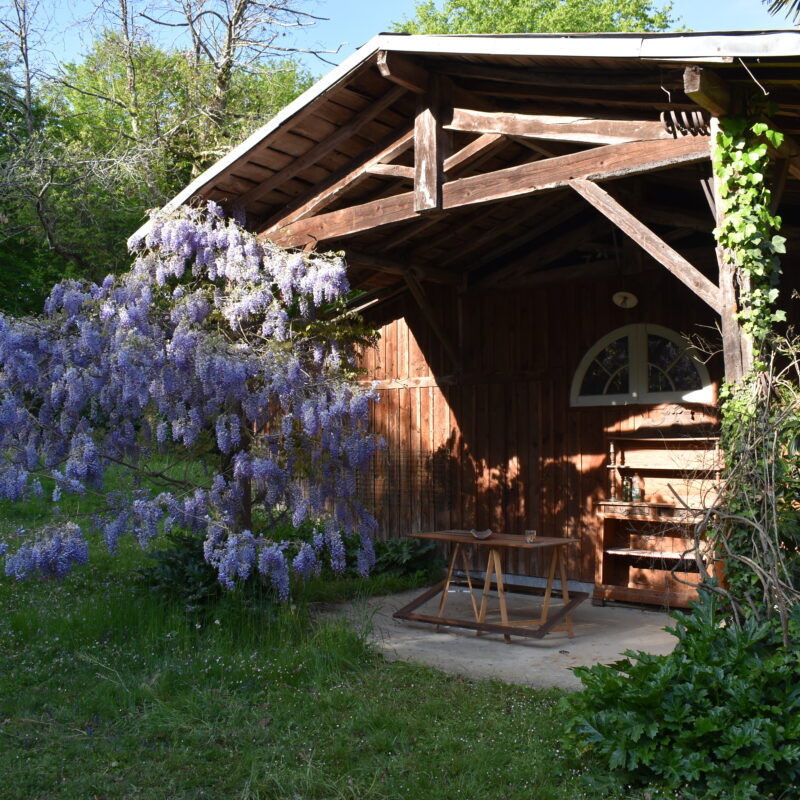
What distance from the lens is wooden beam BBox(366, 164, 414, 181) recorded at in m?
5.94

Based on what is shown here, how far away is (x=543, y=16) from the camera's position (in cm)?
2484

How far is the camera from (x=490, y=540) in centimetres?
584

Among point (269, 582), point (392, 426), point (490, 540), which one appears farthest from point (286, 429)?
point (392, 426)

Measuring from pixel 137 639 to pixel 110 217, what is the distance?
1087 centimetres

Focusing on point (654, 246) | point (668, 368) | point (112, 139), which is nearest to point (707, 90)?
point (654, 246)

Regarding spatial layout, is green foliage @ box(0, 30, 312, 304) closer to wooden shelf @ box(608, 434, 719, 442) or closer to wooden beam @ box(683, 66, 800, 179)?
wooden shelf @ box(608, 434, 719, 442)

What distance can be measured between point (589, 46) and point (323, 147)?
248cm

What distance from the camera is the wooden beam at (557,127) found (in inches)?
184

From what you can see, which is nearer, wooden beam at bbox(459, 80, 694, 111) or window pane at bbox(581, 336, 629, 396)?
wooden beam at bbox(459, 80, 694, 111)

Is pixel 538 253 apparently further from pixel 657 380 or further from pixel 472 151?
pixel 472 151

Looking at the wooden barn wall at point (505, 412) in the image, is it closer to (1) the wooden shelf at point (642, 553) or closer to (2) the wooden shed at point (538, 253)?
(2) the wooden shed at point (538, 253)

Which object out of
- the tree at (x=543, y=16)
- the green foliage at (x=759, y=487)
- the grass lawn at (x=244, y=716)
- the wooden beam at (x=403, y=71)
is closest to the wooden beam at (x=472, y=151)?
Result: the wooden beam at (x=403, y=71)

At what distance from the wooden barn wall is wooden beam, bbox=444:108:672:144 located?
2.22 metres

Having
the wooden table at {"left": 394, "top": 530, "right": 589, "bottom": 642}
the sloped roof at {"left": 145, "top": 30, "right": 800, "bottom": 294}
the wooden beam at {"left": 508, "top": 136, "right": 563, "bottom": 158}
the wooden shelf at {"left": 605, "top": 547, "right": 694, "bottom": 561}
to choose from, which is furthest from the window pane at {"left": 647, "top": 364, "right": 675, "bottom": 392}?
the wooden beam at {"left": 508, "top": 136, "right": 563, "bottom": 158}
